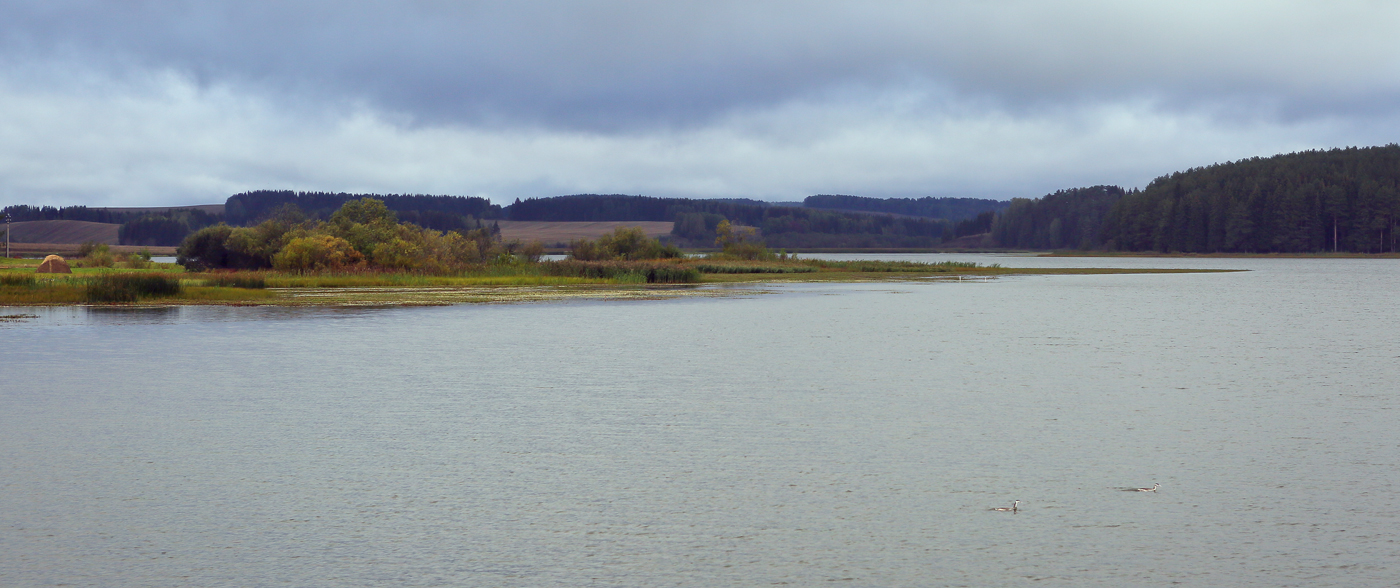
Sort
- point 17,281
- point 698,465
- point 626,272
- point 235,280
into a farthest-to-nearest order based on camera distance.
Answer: point 626,272 → point 235,280 → point 17,281 → point 698,465

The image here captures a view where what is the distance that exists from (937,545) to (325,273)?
61.3 m

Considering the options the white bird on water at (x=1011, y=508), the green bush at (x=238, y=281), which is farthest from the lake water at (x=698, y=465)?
the green bush at (x=238, y=281)

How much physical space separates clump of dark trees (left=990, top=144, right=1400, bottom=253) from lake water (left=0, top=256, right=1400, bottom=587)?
153 metres

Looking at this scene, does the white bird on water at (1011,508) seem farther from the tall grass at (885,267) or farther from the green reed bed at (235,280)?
the tall grass at (885,267)

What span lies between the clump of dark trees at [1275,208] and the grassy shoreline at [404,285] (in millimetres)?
92589

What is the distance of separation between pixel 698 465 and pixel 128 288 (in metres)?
40.7

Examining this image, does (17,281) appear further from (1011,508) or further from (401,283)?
(1011,508)

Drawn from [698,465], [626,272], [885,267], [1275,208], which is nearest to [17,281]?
Result: [626,272]

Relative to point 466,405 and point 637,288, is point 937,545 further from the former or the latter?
point 637,288

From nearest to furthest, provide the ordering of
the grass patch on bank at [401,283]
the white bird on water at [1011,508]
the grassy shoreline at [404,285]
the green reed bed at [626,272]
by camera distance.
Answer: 1. the white bird on water at [1011,508]
2. the grassy shoreline at [404,285]
3. the grass patch on bank at [401,283]
4. the green reed bed at [626,272]

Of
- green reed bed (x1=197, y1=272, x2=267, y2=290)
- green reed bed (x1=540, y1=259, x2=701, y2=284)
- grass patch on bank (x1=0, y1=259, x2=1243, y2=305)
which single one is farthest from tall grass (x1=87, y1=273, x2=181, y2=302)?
green reed bed (x1=540, y1=259, x2=701, y2=284)

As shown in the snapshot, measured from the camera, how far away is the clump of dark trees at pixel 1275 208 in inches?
6102

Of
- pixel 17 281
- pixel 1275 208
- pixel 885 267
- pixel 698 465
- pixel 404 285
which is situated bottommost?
pixel 698 465

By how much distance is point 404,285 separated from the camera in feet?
198
